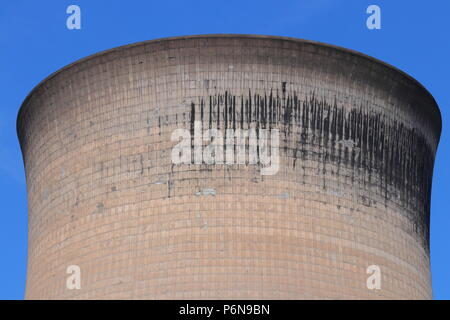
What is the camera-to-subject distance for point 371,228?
34.6 meters

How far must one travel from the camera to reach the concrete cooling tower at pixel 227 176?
33.2m

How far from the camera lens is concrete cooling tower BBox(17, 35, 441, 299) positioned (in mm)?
33156

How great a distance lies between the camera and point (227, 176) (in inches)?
1319

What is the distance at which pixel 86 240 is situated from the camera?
112 feet

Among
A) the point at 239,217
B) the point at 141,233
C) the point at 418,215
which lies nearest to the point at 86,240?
the point at 141,233

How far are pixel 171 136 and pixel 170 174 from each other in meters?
1.10
